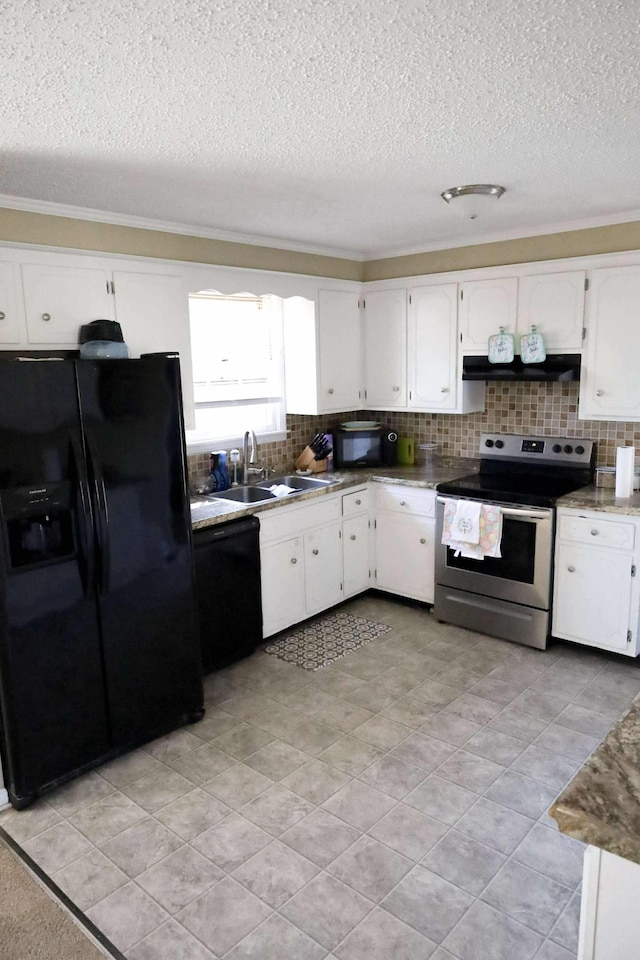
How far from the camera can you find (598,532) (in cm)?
358

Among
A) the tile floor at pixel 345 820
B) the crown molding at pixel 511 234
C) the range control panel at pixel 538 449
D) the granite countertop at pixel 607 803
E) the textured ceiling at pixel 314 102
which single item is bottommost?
the tile floor at pixel 345 820

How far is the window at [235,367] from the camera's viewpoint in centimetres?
413

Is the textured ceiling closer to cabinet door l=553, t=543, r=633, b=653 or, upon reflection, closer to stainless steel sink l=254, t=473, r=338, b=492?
stainless steel sink l=254, t=473, r=338, b=492

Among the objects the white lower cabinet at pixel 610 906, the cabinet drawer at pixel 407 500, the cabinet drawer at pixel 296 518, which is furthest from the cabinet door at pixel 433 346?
the white lower cabinet at pixel 610 906

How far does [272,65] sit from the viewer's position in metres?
1.65

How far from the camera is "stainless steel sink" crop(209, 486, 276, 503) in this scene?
13.4ft

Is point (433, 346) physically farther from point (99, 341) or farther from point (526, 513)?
point (99, 341)

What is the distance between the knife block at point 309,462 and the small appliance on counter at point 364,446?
0.57 ft

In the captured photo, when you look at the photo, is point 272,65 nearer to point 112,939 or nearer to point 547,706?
point 112,939

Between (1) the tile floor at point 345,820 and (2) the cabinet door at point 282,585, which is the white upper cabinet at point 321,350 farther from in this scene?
(1) the tile floor at point 345,820

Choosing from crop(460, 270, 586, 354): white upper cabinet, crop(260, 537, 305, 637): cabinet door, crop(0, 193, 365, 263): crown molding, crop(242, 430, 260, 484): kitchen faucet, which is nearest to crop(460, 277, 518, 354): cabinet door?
crop(460, 270, 586, 354): white upper cabinet

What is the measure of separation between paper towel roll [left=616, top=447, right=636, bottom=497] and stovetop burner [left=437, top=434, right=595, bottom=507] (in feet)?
0.93

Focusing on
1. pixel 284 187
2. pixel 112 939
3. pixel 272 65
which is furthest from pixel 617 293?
pixel 112 939

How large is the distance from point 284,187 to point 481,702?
8.54 feet
